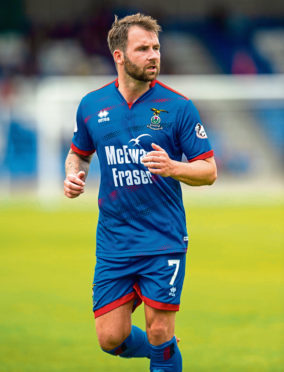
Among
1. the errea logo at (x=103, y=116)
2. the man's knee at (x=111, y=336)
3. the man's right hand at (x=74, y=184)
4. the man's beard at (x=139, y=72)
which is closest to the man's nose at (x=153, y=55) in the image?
the man's beard at (x=139, y=72)

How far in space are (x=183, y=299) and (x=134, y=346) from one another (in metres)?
4.02

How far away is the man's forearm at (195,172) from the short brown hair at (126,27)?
92 centimetres

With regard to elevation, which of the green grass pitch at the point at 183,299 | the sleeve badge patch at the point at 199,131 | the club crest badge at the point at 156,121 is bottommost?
the green grass pitch at the point at 183,299

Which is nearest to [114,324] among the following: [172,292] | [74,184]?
[172,292]

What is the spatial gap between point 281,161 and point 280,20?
769 centimetres

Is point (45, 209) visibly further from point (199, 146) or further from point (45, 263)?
point (199, 146)

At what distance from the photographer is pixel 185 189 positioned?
2523cm

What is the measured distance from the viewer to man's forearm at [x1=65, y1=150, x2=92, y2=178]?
A: 222 inches

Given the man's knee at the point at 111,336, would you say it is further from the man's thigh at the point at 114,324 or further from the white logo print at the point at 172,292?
the white logo print at the point at 172,292

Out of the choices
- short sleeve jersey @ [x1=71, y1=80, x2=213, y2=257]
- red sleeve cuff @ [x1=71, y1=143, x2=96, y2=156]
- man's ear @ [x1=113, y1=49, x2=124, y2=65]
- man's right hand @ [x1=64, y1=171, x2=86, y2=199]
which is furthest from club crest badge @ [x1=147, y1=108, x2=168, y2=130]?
red sleeve cuff @ [x1=71, y1=143, x2=96, y2=156]

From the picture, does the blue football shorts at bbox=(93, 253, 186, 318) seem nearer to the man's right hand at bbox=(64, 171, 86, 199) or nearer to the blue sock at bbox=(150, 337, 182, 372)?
the blue sock at bbox=(150, 337, 182, 372)

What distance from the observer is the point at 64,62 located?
98.1ft

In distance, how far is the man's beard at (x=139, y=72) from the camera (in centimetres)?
523

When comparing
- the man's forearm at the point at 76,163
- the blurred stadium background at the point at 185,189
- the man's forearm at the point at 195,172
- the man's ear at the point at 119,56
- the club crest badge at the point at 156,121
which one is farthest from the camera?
the blurred stadium background at the point at 185,189
